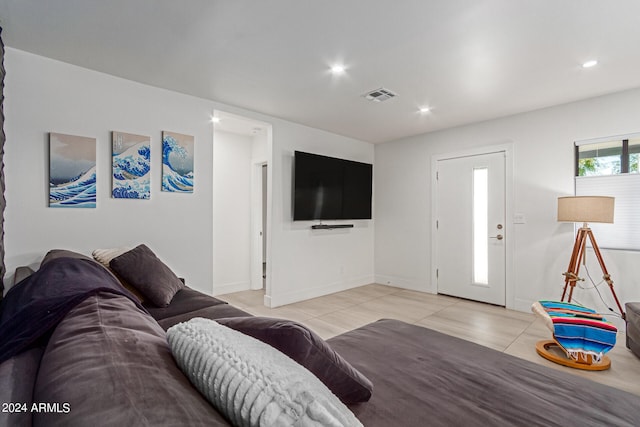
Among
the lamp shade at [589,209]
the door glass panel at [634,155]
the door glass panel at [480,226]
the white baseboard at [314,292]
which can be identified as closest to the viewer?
the lamp shade at [589,209]

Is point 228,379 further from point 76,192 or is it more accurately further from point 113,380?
point 76,192

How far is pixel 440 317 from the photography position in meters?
3.73

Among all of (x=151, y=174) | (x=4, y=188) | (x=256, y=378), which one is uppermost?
(x=151, y=174)

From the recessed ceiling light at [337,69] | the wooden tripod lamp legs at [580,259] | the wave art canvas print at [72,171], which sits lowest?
the wooden tripod lamp legs at [580,259]

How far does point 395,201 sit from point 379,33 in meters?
3.52

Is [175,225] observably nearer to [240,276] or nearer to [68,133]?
[68,133]

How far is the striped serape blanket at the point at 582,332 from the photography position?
2.37m

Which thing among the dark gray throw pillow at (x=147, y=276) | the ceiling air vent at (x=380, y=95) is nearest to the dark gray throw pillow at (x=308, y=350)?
the dark gray throw pillow at (x=147, y=276)

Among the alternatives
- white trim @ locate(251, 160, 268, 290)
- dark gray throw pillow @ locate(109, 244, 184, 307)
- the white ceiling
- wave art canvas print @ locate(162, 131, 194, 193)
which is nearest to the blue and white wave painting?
wave art canvas print @ locate(162, 131, 194, 193)

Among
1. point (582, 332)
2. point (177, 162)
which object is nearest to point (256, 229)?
point (177, 162)

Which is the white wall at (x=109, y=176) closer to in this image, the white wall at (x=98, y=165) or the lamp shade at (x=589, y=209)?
the white wall at (x=98, y=165)

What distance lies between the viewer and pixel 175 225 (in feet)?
10.5

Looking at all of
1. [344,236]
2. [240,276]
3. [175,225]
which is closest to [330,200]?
[344,236]

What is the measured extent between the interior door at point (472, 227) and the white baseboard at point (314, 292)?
1.38 meters
